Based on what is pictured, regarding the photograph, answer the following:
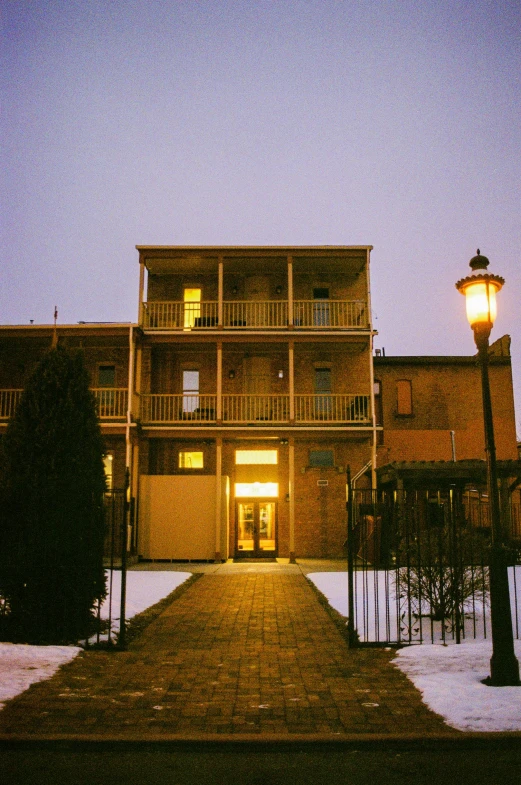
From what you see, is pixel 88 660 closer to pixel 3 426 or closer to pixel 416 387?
pixel 3 426

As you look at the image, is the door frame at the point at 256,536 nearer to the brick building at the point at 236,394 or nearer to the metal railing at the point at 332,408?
the brick building at the point at 236,394

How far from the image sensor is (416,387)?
28.1 m

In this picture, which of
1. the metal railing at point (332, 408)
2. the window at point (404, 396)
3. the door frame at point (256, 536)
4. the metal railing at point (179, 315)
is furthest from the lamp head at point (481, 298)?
the window at point (404, 396)

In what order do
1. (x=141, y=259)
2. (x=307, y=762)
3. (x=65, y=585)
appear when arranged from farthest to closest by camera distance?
(x=141, y=259) < (x=65, y=585) < (x=307, y=762)

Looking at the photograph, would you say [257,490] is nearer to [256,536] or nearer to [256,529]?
[256,529]

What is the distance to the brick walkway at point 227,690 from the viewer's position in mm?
4988

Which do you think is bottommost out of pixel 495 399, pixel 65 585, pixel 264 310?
pixel 65 585

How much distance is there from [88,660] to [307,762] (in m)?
3.48

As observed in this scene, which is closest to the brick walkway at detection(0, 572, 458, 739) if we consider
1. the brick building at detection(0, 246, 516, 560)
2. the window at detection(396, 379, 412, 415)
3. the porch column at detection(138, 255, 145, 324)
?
the brick building at detection(0, 246, 516, 560)

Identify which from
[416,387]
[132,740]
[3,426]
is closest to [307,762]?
[132,740]

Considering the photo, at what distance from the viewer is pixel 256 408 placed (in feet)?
74.0

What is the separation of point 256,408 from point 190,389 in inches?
98.8

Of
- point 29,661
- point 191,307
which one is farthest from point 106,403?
point 29,661

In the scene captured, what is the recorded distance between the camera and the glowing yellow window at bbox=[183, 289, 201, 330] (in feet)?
76.4
